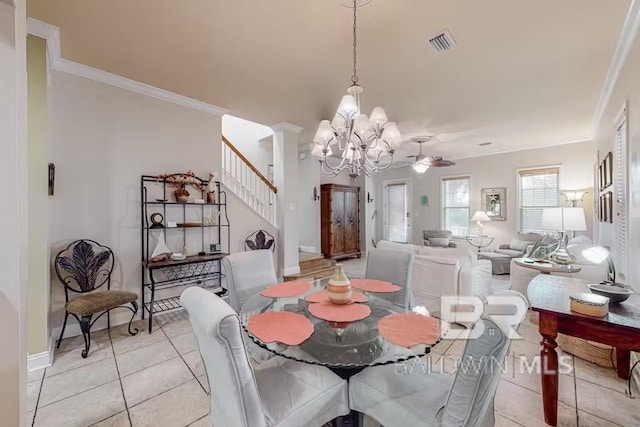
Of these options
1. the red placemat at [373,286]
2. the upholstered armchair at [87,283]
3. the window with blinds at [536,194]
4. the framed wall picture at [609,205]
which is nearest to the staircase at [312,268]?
the upholstered armchair at [87,283]

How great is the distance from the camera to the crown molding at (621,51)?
2.13m

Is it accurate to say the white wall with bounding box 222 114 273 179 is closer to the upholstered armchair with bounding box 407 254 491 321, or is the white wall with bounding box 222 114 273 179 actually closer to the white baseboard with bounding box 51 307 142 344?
the white baseboard with bounding box 51 307 142 344

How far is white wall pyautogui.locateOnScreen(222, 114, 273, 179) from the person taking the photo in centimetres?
571

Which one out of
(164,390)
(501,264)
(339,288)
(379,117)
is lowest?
(164,390)

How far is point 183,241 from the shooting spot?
11.9ft

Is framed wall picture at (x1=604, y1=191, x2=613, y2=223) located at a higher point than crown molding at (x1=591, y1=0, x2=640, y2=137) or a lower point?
lower

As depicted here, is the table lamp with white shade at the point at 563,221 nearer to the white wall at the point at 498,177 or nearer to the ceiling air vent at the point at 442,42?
the white wall at the point at 498,177

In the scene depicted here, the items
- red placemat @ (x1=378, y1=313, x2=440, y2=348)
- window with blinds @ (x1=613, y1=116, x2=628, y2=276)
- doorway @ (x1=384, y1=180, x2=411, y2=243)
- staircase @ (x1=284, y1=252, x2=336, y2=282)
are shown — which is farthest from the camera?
doorway @ (x1=384, y1=180, x2=411, y2=243)

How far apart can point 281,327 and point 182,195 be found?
2592mm

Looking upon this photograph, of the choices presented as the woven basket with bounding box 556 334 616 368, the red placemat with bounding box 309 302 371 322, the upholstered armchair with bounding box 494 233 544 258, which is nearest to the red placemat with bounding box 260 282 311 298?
the red placemat with bounding box 309 302 371 322

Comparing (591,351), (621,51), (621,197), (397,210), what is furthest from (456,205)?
(591,351)

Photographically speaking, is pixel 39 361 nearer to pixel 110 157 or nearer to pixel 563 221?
pixel 110 157

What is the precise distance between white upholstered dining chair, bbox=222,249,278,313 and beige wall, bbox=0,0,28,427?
1335 mm

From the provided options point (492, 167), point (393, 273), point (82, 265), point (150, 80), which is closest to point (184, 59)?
point (150, 80)
